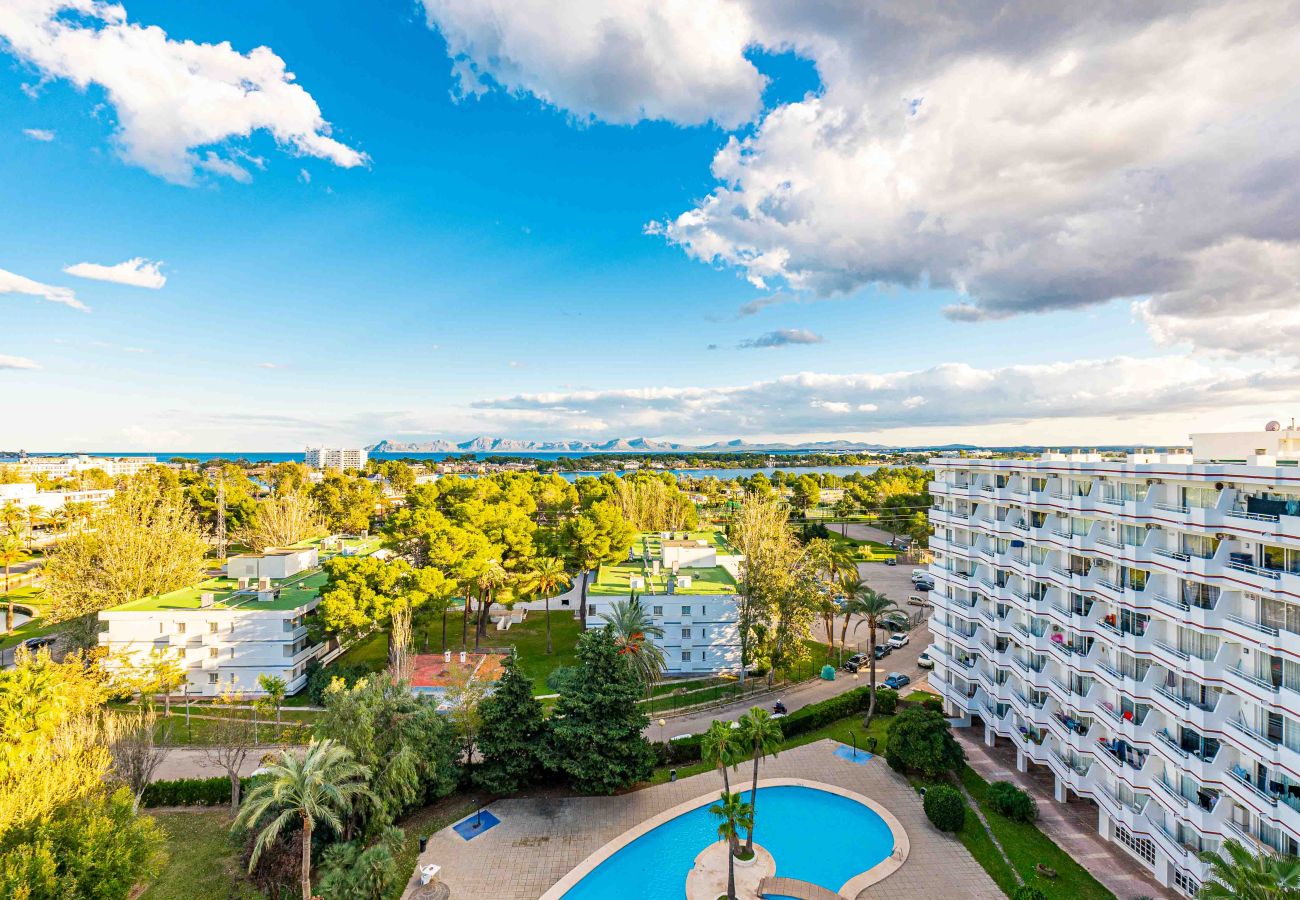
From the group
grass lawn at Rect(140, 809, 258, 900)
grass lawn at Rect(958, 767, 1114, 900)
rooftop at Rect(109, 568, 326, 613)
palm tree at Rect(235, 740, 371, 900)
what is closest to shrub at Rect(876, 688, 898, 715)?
grass lawn at Rect(958, 767, 1114, 900)

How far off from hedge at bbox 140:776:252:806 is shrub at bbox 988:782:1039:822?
3849 centimetres

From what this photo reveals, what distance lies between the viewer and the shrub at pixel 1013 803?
1177 inches

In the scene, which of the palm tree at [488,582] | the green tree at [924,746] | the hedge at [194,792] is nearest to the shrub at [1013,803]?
the green tree at [924,746]

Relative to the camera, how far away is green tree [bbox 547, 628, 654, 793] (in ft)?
104

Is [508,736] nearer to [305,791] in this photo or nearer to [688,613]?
[305,791]

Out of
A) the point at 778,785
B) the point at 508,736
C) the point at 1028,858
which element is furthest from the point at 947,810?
the point at 508,736

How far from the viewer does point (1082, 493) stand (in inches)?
1238

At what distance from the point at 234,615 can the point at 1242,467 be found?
57.6 m

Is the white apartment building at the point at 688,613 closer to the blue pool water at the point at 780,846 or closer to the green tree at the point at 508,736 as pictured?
the green tree at the point at 508,736

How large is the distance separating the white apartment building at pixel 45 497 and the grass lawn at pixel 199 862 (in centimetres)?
10041

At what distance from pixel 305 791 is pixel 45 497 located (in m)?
128

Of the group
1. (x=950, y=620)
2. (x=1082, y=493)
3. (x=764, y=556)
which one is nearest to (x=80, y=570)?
(x=764, y=556)

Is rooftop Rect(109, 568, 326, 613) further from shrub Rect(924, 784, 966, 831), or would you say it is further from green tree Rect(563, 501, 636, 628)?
shrub Rect(924, 784, 966, 831)

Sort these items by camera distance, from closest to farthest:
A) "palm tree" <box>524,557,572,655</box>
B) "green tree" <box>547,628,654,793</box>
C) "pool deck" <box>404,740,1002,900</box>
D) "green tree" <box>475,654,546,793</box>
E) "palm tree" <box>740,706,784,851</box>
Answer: "pool deck" <box>404,740,1002,900</box>, "palm tree" <box>740,706,784,851</box>, "green tree" <box>547,628,654,793</box>, "green tree" <box>475,654,546,793</box>, "palm tree" <box>524,557,572,655</box>
